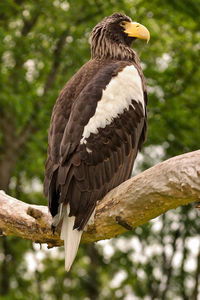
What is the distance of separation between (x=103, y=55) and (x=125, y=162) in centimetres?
162

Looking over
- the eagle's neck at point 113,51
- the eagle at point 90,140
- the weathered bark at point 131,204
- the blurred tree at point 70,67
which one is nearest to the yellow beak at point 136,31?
Answer: the eagle's neck at point 113,51

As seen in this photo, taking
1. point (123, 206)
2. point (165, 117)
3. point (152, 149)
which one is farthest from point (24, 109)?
point (123, 206)

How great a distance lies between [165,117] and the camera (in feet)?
42.7

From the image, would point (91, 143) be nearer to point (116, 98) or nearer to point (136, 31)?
point (116, 98)

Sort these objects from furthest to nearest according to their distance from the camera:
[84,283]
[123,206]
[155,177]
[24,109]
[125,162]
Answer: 1. [84,283]
2. [24,109]
3. [125,162]
4. [123,206]
5. [155,177]

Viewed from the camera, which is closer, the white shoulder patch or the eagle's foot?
the eagle's foot

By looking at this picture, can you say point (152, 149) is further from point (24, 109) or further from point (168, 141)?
point (24, 109)

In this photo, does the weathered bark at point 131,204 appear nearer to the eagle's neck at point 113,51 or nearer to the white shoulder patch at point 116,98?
the white shoulder patch at point 116,98

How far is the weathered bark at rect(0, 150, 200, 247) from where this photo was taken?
4.41m

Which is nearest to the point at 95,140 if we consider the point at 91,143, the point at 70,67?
the point at 91,143

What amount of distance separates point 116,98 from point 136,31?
161 centimetres

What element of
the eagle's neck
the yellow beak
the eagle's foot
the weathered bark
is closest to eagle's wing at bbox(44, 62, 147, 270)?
the weathered bark

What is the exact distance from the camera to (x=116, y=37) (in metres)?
7.16

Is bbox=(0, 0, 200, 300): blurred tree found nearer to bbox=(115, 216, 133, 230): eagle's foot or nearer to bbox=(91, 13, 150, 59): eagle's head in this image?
bbox=(91, 13, 150, 59): eagle's head
